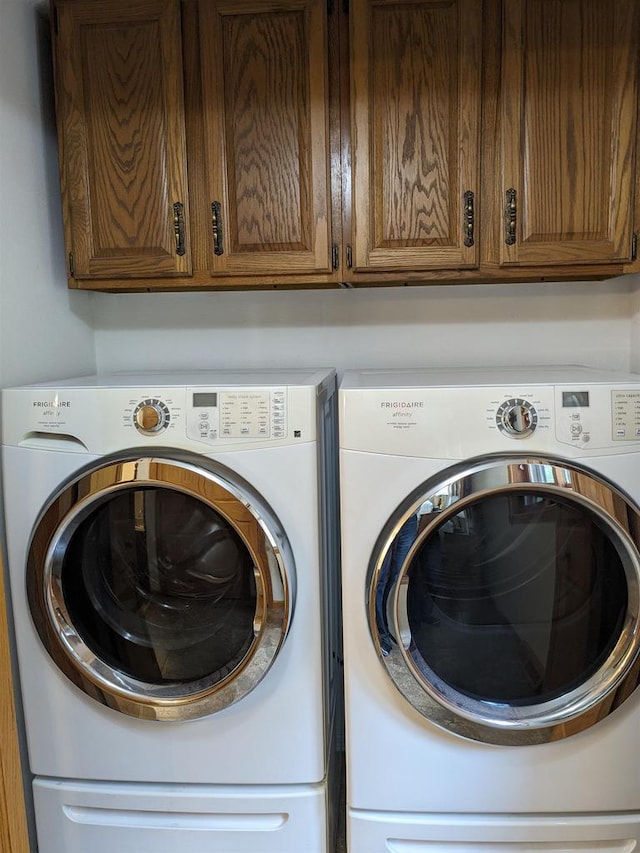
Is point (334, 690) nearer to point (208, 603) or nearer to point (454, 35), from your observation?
point (208, 603)

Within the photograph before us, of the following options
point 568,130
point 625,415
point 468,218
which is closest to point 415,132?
point 468,218

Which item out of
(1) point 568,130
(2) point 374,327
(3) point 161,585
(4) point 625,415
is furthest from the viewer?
(2) point 374,327

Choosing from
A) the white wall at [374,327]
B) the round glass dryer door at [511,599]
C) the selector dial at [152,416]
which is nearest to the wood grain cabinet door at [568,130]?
the white wall at [374,327]

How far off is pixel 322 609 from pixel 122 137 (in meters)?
1.26

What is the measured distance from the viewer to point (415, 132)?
4.69 feet

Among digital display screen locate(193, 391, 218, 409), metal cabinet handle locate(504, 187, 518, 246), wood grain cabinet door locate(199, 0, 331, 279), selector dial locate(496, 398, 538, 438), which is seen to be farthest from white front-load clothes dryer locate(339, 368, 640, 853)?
wood grain cabinet door locate(199, 0, 331, 279)

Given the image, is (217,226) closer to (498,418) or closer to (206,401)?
(206,401)

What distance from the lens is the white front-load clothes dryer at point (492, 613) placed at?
1.14m

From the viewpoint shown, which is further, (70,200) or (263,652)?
(70,200)

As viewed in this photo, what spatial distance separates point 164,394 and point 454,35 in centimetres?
110

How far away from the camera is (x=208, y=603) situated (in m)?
1.25

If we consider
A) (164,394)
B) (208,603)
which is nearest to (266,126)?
(164,394)

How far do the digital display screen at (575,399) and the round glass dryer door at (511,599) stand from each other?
0.40 ft

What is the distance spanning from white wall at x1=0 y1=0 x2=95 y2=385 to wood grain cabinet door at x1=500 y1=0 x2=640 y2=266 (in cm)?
118
